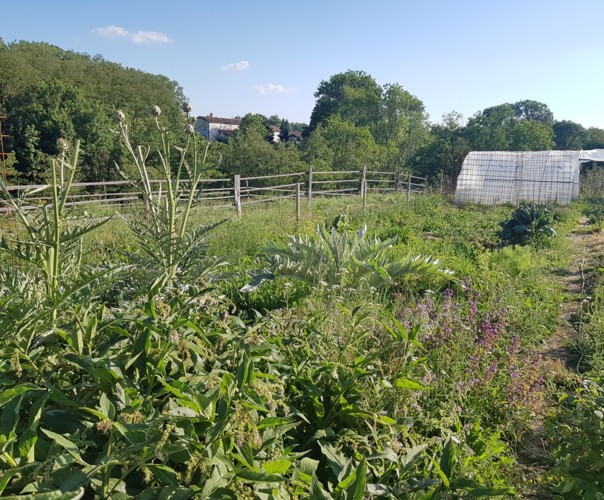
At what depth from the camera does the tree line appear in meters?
30.9

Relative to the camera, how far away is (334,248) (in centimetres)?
404

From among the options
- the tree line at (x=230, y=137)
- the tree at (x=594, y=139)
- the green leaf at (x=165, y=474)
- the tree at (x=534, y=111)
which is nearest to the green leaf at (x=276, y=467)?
the green leaf at (x=165, y=474)

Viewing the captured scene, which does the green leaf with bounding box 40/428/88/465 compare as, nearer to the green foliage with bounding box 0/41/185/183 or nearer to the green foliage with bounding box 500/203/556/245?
the green foliage with bounding box 500/203/556/245

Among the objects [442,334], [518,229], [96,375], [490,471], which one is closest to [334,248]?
[442,334]

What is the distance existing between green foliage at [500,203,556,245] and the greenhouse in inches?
379

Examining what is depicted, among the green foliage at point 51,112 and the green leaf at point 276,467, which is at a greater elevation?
the green foliage at point 51,112

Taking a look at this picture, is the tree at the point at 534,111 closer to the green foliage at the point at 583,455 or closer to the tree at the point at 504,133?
the tree at the point at 504,133

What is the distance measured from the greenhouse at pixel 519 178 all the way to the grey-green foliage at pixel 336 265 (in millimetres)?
14951

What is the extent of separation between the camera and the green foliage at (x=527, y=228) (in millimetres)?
8359

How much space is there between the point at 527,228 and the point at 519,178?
1211 cm

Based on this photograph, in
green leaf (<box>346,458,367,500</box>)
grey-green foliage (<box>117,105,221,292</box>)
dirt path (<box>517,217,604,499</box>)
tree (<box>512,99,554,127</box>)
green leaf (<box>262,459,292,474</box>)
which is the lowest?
dirt path (<box>517,217,604,499</box>)

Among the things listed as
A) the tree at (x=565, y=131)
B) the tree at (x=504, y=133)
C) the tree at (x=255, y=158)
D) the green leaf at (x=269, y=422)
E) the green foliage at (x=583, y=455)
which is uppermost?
the tree at (x=565, y=131)

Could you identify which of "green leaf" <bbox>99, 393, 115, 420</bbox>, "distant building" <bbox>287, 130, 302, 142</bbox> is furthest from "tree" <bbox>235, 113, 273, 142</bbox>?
"green leaf" <bbox>99, 393, 115, 420</bbox>

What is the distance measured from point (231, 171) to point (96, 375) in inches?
1322
